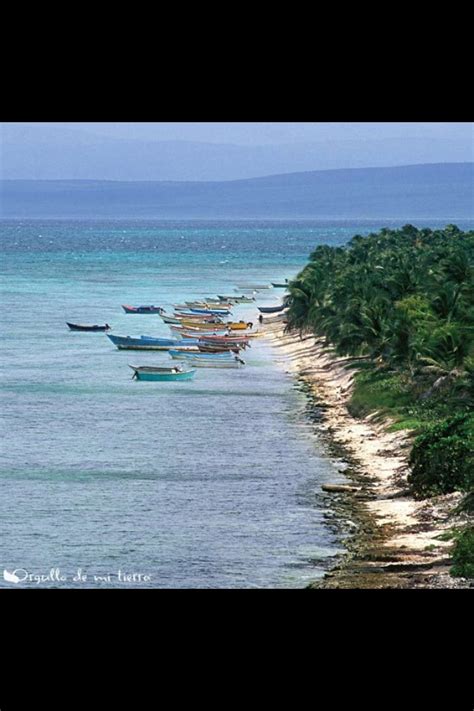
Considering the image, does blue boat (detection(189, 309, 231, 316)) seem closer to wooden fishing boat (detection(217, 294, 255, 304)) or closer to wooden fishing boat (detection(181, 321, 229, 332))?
wooden fishing boat (detection(217, 294, 255, 304))

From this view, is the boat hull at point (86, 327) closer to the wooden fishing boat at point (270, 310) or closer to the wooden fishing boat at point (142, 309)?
the wooden fishing boat at point (142, 309)

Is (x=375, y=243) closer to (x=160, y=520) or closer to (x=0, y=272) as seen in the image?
(x=160, y=520)

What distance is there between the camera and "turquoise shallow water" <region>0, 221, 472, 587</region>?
38.2 metres

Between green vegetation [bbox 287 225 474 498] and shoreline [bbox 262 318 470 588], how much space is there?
0.70 m

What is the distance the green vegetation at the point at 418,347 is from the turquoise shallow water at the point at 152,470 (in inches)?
130

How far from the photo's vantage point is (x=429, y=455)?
36.1 meters

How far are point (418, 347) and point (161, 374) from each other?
31.0 m

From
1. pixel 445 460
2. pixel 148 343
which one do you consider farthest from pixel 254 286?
pixel 445 460

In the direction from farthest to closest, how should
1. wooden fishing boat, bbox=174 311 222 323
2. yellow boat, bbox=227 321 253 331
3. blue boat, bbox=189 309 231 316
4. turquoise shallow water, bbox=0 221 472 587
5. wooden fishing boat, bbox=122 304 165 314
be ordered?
1. wooden fishing boat, bbox=122 304 165 314
2. blue boat, bbox=189 309 231 316
3. wooden fishing boat, bbox=174 311 222 323
4. yellow boat, bbox=227 321 253 331
5. turquoise shallow water, bbox=0 221 472 587

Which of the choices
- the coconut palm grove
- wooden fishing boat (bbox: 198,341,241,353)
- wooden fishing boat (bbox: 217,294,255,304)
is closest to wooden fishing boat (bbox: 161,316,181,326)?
wooden fishing boat (bbox: 217,294,255,304)

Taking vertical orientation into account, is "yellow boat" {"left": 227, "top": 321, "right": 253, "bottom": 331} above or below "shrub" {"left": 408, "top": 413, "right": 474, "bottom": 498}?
below

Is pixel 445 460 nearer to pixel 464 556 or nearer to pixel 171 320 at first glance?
pixel 464 556

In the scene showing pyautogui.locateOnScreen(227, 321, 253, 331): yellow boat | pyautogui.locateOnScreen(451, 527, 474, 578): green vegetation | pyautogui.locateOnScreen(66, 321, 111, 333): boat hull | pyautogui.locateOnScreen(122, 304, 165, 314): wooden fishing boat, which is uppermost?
pyautogui.locateOnScreen(451, 527, 474, 578): green vegetation

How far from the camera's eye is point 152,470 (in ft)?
174
